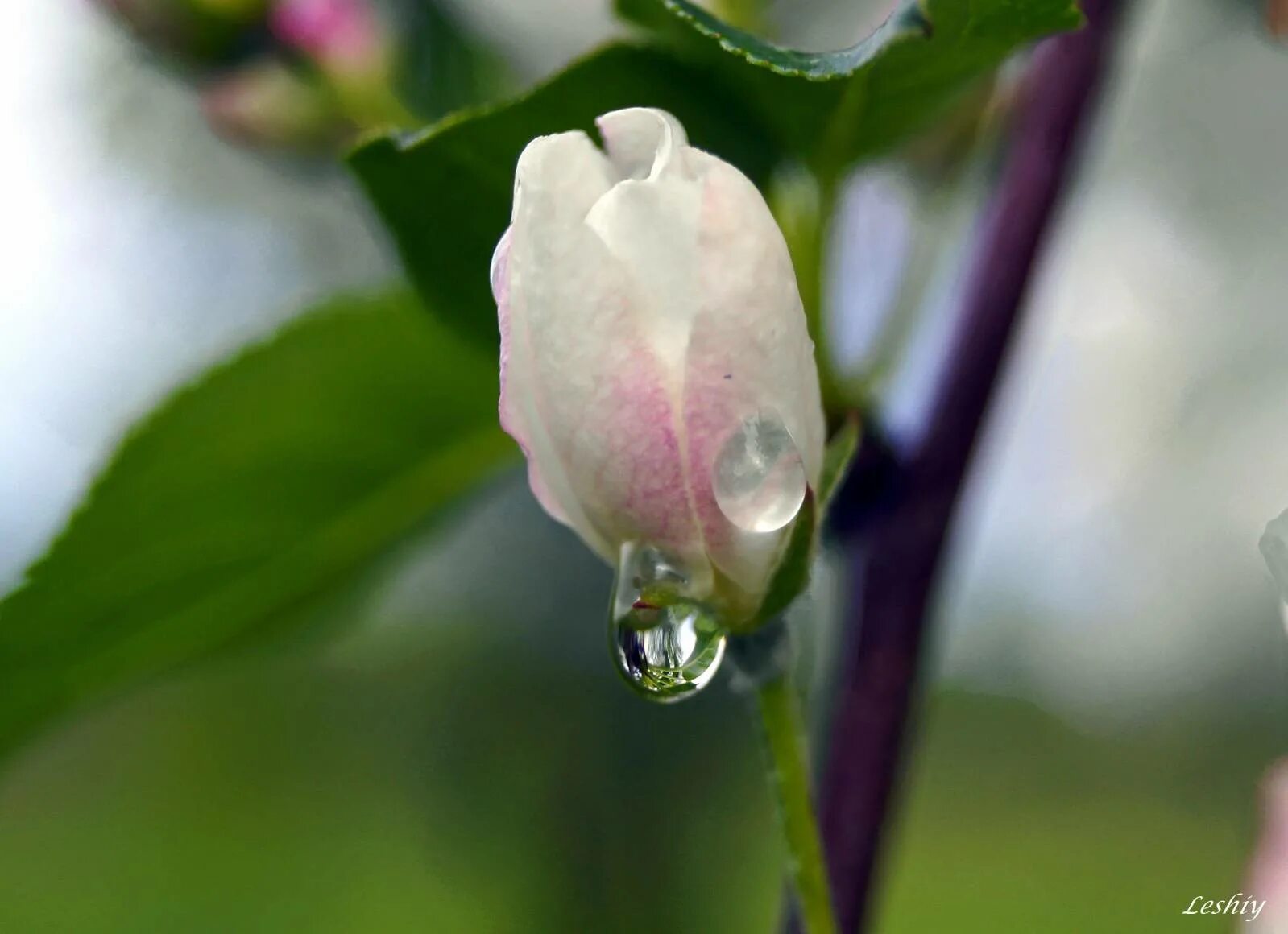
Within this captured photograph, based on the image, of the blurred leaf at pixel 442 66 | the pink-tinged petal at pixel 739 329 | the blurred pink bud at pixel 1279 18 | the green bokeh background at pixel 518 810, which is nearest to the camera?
the pink-tinged petal at pixel 739 329

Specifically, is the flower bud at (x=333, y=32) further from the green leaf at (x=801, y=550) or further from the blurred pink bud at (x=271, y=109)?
the green leaf at (x=801, y=550)

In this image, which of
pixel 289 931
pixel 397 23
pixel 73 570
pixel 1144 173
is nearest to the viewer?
pixel 73 570

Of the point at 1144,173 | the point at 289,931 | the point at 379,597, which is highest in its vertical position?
the point at 379,597

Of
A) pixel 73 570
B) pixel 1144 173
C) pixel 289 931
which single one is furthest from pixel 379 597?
pixel 289 931

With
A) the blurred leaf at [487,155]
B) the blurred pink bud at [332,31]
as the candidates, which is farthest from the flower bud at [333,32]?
the blurred leaf at [487,155]

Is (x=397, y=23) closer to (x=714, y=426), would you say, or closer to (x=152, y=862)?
(x=714, y=426)
